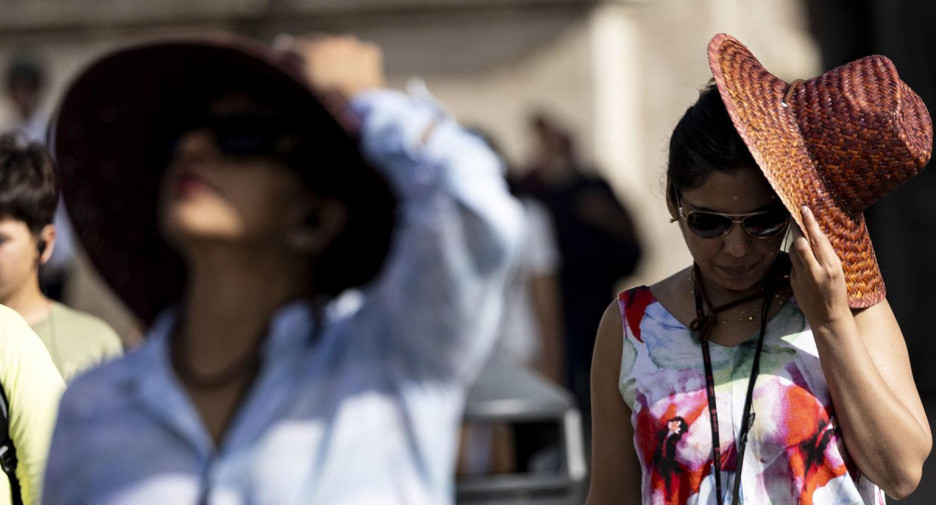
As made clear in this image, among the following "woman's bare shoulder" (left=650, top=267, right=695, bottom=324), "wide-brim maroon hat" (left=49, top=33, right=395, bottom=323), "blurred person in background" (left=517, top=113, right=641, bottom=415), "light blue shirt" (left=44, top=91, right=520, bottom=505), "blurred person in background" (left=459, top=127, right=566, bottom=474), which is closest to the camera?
"light blue shirt" (left=44, top=91, right=520, bottom=505)

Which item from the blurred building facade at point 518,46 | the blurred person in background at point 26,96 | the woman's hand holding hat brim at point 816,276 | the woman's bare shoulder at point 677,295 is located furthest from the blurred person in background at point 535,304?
the woman's hand holding hat brim at point 816,276

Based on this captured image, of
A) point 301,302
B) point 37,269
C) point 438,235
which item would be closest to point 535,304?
point 37,269

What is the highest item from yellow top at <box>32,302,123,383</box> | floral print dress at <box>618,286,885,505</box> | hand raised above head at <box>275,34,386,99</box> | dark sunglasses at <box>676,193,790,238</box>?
hand raised above head at <box>275,34,386,99</box>

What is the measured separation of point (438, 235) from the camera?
2.27m

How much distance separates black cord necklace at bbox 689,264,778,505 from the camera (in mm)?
2549

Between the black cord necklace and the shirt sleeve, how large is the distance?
462mm

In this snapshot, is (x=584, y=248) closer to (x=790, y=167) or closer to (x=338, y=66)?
(x=790, y=167)

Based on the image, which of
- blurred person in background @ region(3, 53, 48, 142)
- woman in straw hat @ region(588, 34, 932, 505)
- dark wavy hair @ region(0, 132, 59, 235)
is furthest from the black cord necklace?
blurred person in background @ region(3, 53, 48, 142)

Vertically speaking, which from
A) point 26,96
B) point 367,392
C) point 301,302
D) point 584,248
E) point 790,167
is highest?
point 26,96

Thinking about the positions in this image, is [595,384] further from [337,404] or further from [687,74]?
[687,74]

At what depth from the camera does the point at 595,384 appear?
9.17 feet

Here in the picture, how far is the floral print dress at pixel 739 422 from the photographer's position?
99.8 inches

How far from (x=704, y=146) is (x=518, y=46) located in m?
7.88

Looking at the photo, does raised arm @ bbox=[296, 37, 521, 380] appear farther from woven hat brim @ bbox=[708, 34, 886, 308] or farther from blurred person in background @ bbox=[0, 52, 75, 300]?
blurred person in background @ bbox=[0, 52, 75, 300]
